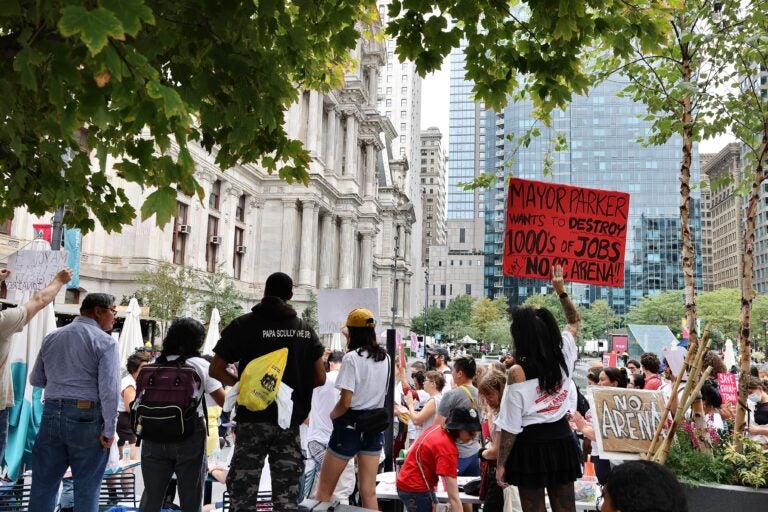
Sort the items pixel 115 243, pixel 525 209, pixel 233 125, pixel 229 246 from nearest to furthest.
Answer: pixel 233 125 < pixel 525 209 < pixel 115 243 < pixel 229 246

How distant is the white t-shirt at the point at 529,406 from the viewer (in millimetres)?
4535

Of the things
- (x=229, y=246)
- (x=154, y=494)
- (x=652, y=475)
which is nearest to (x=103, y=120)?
(x=652, y=475)

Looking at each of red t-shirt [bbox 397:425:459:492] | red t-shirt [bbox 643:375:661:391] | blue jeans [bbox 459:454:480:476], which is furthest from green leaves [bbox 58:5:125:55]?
red t-shirt [bbox 643:375:661:391]

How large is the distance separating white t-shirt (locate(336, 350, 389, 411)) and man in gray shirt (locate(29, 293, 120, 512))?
197 centimetres

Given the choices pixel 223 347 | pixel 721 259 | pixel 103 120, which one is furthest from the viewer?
pixel 721 259

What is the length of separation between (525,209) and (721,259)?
6128 inches

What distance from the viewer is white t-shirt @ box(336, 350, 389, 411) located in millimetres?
5801

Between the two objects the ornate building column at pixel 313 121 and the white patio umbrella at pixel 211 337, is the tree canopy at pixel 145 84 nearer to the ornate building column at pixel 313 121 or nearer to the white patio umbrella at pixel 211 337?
the white patio umbrella at pixel 211 337

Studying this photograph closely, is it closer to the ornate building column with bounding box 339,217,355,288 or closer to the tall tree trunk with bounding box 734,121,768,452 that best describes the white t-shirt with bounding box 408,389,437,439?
the tall tree trunk with bounding box 734,121,768,452

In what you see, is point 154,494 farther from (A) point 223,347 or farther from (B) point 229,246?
(B) point 229,246

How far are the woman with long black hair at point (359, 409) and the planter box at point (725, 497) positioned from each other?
265 centimetres

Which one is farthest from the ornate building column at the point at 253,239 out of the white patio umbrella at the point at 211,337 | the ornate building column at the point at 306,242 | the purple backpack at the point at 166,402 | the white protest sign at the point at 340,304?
the purple backpack at the point at 166,402

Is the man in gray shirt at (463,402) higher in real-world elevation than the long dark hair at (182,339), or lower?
lower

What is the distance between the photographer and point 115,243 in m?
35.1
